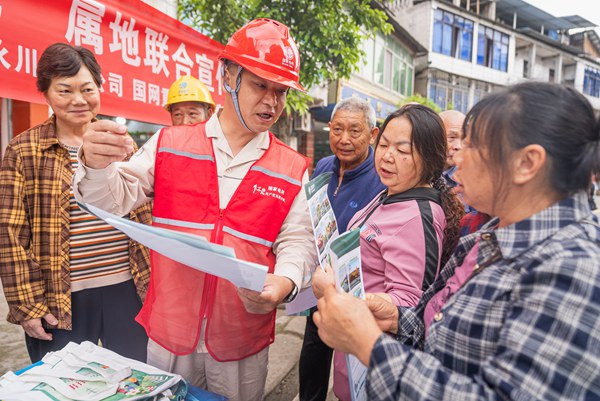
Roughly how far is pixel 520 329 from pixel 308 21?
158 inches

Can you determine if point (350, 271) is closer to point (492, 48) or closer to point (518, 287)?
point (518, 287)

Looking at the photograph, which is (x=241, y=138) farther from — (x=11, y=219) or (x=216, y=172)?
(x=11, y=219)

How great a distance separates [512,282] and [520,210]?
180mm

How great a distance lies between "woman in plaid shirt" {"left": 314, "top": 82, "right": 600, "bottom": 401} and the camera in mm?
664

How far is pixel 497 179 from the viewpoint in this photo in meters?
0.85

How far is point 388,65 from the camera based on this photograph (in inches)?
570

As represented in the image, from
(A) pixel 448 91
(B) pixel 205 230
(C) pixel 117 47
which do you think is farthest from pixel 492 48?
(B) pixel 205 230

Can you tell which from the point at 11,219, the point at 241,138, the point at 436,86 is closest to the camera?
the point at 241,138

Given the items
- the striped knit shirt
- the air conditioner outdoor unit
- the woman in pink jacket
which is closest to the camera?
the woman in pink jacket

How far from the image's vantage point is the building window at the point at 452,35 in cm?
1806

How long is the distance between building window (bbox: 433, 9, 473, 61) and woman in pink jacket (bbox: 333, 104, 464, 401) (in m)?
18.7

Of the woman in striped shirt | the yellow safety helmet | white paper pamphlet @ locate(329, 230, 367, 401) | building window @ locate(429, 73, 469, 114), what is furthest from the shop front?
building window @ locate(429, 73, 469, 114)

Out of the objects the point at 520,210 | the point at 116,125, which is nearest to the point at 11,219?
the point at 116,125

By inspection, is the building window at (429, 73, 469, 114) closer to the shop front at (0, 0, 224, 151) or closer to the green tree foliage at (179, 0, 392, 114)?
the green tree foliage at (179, 0, 392, 114)
